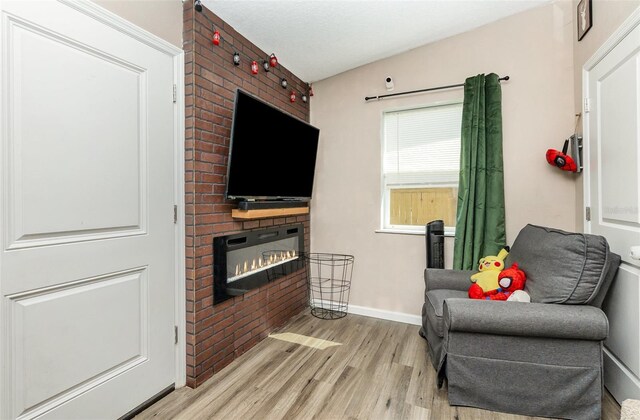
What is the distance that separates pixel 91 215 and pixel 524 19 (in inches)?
132

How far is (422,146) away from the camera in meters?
3.01

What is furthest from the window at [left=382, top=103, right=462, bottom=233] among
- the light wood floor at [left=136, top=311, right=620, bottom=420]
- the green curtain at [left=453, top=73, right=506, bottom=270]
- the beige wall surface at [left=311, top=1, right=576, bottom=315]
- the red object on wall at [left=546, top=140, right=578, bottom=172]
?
the light wood floor at [left=136, top=311, right=620, bottom=420]

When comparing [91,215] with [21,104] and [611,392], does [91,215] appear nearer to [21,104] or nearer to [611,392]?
[21,104]

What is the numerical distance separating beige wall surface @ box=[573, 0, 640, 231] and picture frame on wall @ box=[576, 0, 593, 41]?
24 millimetres

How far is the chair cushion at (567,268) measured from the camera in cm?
166

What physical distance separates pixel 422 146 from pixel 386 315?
1659mm

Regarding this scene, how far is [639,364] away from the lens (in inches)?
63.9

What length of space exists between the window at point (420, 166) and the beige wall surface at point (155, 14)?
6.41 feet

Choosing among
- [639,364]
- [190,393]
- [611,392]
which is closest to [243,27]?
[190,393]

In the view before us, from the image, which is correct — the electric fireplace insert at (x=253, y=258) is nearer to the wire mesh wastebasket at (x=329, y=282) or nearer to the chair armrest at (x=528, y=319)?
the wire mesh wastebasket at (x=329, y=282)

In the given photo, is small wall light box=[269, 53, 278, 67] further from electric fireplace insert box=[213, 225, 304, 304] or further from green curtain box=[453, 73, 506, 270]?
green curtain box=[453, 73, 506, 270]

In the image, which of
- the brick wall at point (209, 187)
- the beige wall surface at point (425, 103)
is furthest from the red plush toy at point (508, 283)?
the brick wall at point (209, 187)

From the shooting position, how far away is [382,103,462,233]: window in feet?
9.51

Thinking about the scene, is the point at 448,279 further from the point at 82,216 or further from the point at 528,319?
the point at 82,216
